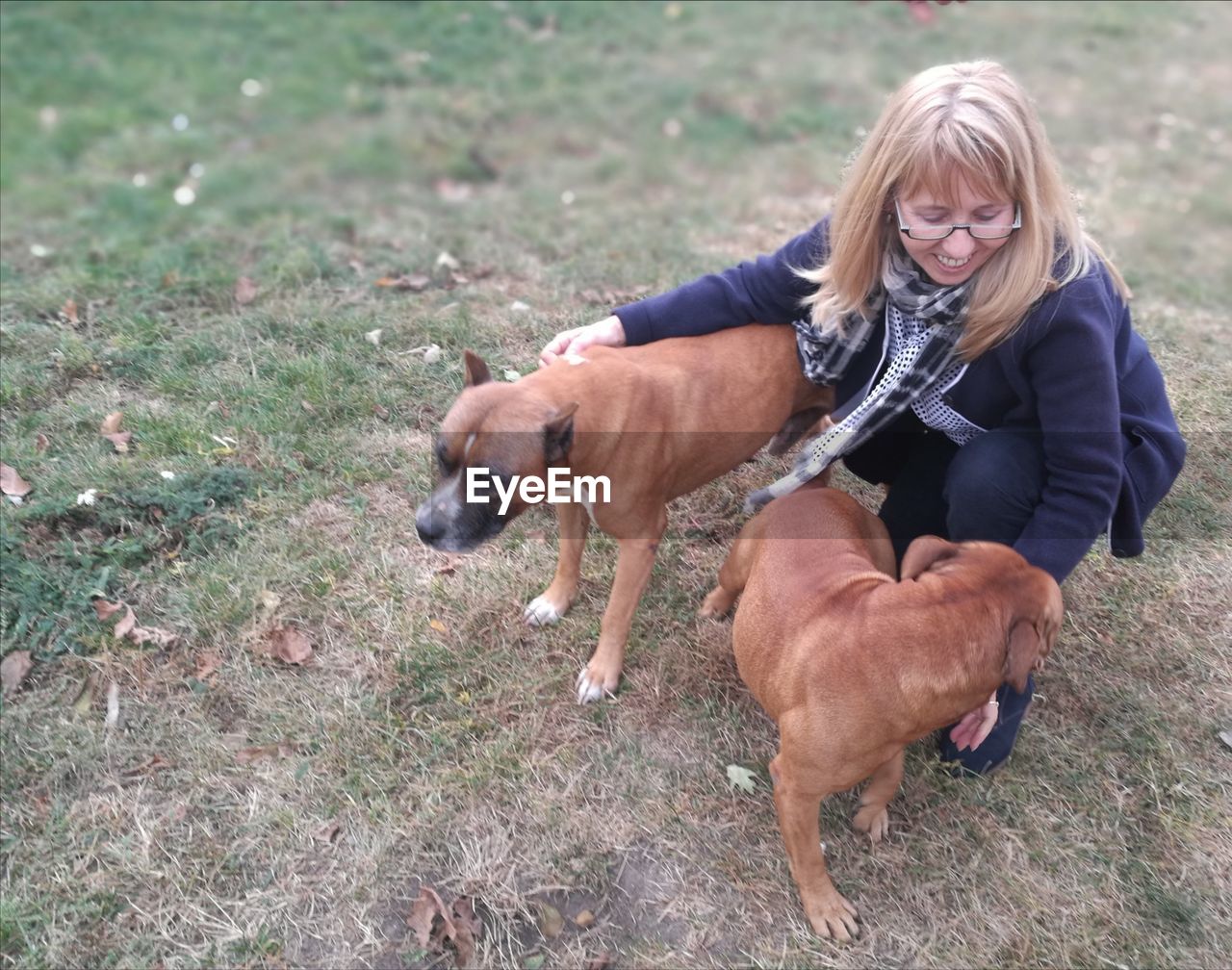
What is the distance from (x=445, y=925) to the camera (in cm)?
288

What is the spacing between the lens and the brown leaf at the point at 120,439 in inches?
174

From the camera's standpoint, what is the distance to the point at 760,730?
351cm

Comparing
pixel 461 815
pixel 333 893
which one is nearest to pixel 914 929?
pixel 461 815

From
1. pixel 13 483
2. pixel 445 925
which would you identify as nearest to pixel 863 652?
pixel 445 925

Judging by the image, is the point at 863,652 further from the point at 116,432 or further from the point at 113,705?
the point at 116,432

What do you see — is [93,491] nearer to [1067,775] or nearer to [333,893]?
[333,893]

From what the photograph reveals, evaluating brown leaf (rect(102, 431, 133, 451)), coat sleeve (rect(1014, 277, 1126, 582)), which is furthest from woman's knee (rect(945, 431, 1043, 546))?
brown leaf (rect(102, 431, 133, 451))

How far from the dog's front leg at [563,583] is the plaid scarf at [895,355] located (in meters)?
0.93

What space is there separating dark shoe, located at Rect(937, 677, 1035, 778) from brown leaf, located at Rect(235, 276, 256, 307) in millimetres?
4897

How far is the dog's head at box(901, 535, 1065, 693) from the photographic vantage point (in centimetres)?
247

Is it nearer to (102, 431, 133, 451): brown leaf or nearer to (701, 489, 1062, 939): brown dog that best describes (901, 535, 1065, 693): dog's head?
(701, 489, 1062, 939): brown dog

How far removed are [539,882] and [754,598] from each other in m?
1.24

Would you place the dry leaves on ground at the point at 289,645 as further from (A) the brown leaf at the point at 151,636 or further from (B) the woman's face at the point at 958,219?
(B) the woman's face at the point at 958,219

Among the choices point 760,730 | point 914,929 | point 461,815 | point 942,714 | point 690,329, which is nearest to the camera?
point 942,714
